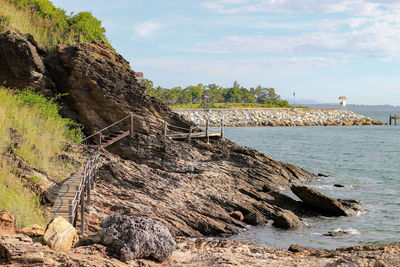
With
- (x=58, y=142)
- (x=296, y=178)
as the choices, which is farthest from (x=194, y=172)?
(x=296, y=178)

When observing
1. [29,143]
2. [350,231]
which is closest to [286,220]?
[350,231]

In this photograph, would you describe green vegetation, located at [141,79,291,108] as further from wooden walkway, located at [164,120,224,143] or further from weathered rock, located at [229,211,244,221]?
weathered rock, located at [229,211,244,221]

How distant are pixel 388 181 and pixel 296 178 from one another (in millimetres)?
6334

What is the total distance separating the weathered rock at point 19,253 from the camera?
645 cm

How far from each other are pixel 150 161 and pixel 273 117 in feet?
246

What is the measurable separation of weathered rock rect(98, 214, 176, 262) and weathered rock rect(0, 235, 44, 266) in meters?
1.50

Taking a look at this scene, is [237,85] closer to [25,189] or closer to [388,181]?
[388,181]

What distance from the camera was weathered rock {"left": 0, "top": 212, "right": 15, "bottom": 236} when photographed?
25.7 ft

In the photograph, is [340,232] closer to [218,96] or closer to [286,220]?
[286,220]

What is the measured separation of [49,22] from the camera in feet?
76.3

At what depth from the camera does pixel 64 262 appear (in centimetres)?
683

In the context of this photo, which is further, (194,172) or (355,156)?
(355,156)

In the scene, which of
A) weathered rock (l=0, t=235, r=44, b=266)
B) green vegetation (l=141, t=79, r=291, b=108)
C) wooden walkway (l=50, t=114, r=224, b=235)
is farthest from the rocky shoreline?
green vegetation (l=141, t=79, r=291, b=108)

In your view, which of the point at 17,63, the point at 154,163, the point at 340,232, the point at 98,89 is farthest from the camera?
the point at 98,89
